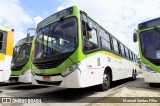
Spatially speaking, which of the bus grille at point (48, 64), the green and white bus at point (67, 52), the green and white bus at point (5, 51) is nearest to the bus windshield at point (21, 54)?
the green and white bus at point (5, 51)

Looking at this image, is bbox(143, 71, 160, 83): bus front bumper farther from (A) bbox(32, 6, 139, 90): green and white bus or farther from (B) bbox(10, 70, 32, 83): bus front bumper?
(B) bbox(10, 70, 32, 83): bus front bumper

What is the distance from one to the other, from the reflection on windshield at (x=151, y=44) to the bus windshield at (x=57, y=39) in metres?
4.29

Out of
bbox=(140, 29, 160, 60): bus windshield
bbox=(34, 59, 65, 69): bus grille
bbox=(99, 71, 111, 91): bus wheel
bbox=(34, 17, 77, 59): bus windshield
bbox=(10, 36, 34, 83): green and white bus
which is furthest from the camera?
bbox=(10, 36, 34, 83): green and white bus

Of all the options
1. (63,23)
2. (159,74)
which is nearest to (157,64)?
(159,74)

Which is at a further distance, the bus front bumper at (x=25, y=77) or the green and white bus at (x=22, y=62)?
the green and white bus at (x=22, y=62)

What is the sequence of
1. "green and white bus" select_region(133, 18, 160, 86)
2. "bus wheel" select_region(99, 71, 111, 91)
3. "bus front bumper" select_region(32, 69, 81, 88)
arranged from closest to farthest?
"bus front bumper" select_region(32, 69, 81, 88) < "bus wheel" select_region(99, 71, 111, 91) < "green and white bus" select_region(133, 18, 160, 86)

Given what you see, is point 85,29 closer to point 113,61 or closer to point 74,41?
point 74,41

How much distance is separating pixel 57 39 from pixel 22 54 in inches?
176

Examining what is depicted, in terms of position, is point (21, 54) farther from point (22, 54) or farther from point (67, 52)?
point (67, 52)

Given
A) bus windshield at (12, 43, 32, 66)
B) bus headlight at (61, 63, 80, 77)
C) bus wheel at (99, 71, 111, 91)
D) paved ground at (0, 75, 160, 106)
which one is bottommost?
paved ground at (0, 75, 160, 106)

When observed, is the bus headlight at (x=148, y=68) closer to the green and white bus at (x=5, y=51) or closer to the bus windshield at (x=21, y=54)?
the bus windshield at (x=21, y=54)

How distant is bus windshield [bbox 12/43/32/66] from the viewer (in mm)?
9883

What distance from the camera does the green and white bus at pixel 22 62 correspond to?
9.38m

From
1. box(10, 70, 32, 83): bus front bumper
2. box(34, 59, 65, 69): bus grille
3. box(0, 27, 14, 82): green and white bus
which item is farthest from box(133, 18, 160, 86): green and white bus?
box(0, 27, 14, 82): green and white bus
